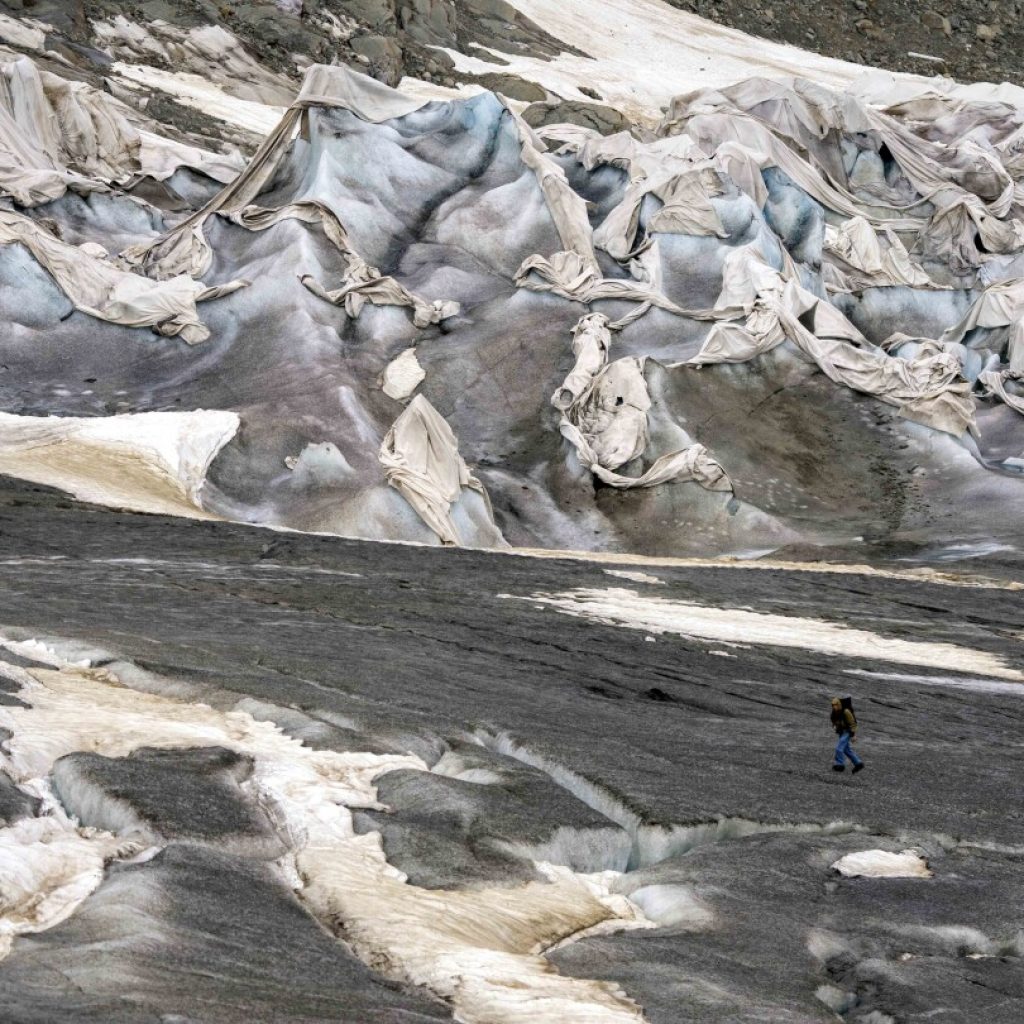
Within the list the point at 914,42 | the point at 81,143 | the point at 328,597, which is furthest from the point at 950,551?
the point at 914,42

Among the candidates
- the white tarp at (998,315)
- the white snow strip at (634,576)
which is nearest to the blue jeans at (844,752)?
the white snow strip at (634,576)

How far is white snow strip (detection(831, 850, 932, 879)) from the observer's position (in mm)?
8281

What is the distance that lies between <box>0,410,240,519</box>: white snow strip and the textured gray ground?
3700 mm

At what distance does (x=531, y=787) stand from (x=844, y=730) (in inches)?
91.3

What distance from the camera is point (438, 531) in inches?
898

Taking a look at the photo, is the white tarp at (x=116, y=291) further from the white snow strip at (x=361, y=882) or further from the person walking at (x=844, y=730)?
the person walking at (x=844, y=730)

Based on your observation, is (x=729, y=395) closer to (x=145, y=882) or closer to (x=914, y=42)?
(x=145, y=882)

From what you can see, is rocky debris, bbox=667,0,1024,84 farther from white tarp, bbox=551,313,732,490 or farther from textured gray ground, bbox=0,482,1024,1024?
textured gray ground, bbox=0,482,1024,1024

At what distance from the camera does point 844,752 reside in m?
10.3

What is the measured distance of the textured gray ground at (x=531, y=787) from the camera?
6055 millimetres

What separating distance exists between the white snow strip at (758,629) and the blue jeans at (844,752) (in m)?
5.17

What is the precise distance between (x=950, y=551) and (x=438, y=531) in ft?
25.8

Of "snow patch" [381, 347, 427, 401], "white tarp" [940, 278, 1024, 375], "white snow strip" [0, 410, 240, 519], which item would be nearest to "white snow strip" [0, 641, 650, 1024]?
"white snow strip" [0, 410, 240, 519]

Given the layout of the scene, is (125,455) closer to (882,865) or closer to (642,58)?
(882,865)
